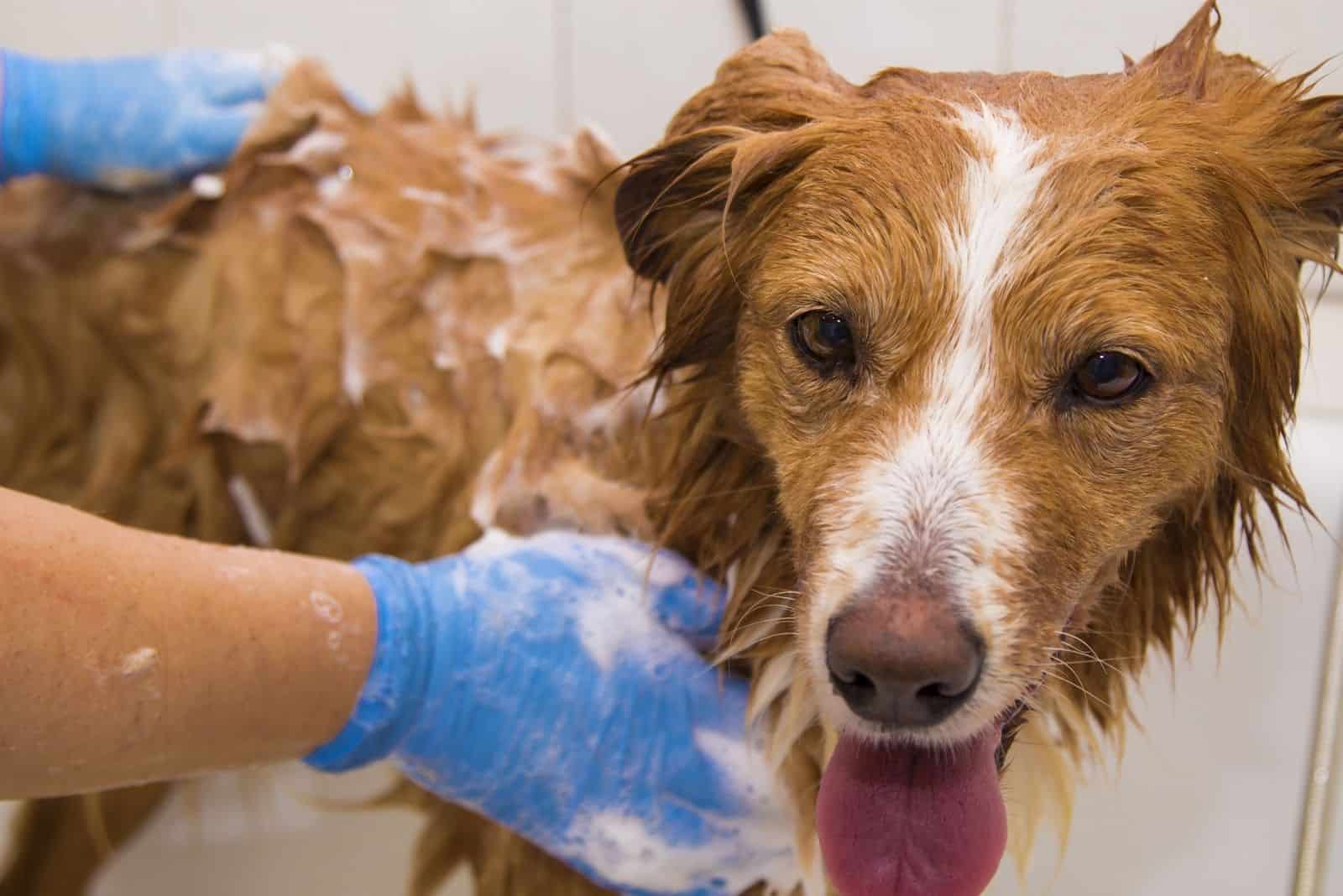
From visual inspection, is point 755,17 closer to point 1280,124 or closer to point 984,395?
point 1280,124

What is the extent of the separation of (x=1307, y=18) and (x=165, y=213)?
1637 mm

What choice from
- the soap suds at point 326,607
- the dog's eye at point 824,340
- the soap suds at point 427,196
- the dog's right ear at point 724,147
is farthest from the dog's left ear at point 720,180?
the soap suds at point 427,196

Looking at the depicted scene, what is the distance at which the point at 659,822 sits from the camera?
4.72ft

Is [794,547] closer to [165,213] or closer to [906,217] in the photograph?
[906,217]

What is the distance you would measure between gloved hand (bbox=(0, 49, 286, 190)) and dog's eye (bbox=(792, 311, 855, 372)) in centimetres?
120

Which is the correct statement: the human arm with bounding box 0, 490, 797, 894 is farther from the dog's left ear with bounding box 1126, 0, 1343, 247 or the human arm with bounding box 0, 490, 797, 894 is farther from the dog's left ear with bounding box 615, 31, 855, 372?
the dog's left ear with bounding box 1126, 0, 1343, 247

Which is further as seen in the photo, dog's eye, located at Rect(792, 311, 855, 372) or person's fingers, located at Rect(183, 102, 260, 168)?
person's fingers, located at Rect(183, 102, 260, 168)

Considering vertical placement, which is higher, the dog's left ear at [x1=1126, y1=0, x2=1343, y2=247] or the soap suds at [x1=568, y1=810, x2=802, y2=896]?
the dog's left ear at [x1=1126, y1=0, x2=1343, y2=247]

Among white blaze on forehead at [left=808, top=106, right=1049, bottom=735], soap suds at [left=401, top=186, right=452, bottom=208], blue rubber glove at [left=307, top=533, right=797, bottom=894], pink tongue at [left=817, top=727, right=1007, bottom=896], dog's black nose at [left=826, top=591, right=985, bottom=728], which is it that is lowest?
blue rubber glove at [left=307, top=533, right=797, bottom=894]

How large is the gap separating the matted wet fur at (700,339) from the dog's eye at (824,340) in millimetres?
19

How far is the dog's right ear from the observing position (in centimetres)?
125

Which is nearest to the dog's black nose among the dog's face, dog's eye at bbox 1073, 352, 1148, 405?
the dog's face

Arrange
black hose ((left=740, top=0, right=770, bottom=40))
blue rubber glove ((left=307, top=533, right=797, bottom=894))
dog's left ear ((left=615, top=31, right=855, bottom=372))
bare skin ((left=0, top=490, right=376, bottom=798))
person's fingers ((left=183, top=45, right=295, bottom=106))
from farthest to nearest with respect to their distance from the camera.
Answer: black hose ((left=740, top=0, right=770, bottom=40))
person's fingers ((left=183, top=45, right=295, bottom=106))
blue rubber glove ((left=307, top=533, right=797, bottom=894))
dog's left ear ((left=615, top=31, right=855, bottom=372))
bare skin ((left=0, top=490, right=376, bottom=798))

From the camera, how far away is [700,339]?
1336 millimetres
